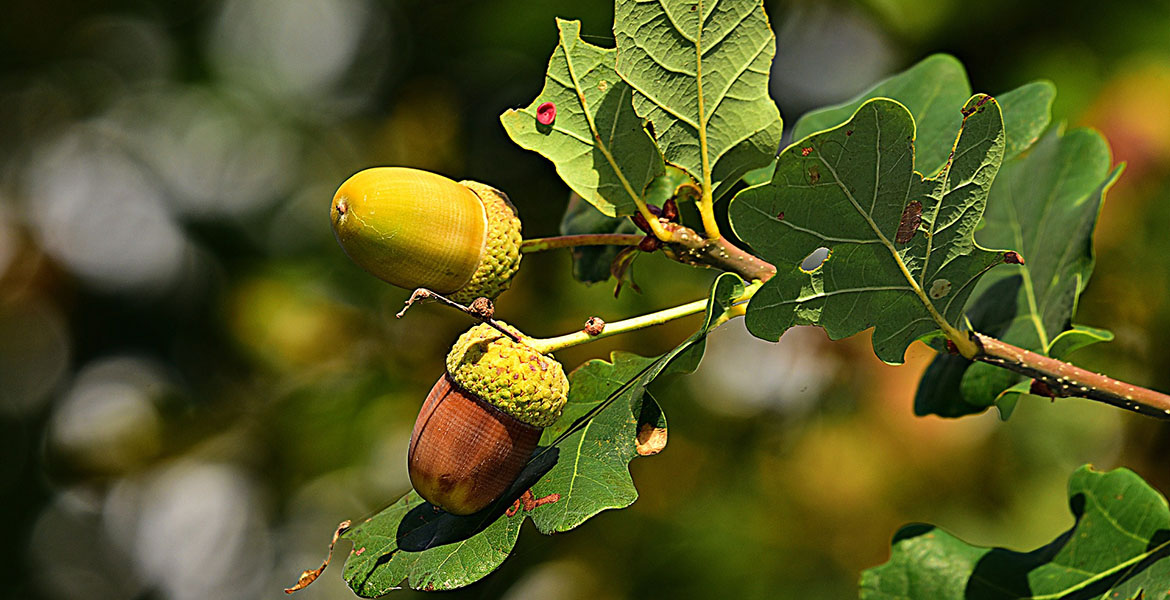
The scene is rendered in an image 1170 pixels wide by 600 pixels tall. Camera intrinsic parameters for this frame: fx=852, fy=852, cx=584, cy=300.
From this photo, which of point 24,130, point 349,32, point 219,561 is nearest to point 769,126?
point 349,32

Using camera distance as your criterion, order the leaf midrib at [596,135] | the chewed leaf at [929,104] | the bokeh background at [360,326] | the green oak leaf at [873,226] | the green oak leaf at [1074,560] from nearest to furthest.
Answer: the green oak leaf at [873,226]
the leaf midrib at [596,135]
the green oak leaf at [1074,560]
the chewed leaf at [929,104]
the bokeh background at [360,326]

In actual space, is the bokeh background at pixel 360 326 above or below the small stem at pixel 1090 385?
below

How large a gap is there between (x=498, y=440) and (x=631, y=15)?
1.05 ft

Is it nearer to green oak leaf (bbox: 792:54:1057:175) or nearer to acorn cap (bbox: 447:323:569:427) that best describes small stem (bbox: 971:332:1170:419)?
green oak leaf (bbox: 792:54:1057:175)

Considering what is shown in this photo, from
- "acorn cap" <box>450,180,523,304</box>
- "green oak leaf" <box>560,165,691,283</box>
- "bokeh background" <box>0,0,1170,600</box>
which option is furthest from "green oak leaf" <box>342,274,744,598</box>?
"bokeh background" <box>0,0,1170,600</box>

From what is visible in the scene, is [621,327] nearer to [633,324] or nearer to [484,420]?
[633,324]

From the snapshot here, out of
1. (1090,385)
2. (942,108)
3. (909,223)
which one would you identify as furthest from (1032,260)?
(909,223)

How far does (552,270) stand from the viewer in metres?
2.27

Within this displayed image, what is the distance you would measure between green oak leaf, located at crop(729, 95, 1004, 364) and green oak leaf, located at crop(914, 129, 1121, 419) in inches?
11.9

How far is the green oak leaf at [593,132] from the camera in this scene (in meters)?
0.63

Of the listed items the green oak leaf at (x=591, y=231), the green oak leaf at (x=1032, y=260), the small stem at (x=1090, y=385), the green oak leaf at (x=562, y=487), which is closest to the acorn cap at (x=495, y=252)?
the green oak leaf at (x=562, y=487)

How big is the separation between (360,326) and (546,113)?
193 cm

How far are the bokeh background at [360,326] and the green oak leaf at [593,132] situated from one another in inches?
36.1

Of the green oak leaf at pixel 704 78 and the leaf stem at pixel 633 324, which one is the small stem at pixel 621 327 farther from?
the green oak leaf at pixel 704 78
